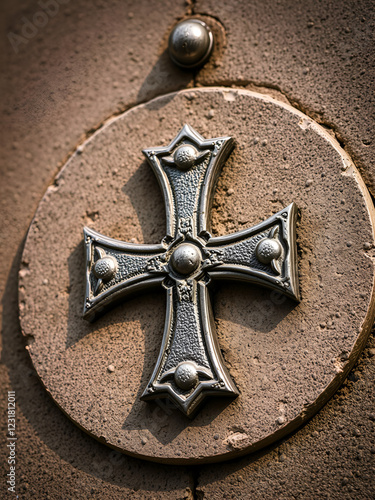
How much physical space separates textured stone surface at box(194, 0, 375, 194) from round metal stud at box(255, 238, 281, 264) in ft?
1.16

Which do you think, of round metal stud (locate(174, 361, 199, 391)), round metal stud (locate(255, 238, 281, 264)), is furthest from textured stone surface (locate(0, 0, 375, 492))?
round metal stud (locate(255, 238, 281, 264))

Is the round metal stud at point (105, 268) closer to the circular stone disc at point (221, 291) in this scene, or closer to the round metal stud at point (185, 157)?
the circular stone disc at point (221, 291)

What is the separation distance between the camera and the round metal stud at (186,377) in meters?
1.41

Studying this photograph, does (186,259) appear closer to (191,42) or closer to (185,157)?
(185,157)

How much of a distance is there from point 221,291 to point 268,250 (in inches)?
9.1

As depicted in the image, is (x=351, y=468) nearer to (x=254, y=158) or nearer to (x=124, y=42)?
(x=254, y=158)

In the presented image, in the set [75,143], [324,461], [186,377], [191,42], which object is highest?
[191,42]

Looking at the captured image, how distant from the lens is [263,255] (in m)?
1.44

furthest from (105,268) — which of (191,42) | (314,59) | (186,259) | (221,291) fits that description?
(314,59)

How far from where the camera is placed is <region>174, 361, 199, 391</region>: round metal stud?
1414mm

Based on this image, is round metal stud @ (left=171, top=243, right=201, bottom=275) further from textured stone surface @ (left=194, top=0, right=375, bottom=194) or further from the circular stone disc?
textured stone surface @ (left=194, top=0, right=375, bottom=194)

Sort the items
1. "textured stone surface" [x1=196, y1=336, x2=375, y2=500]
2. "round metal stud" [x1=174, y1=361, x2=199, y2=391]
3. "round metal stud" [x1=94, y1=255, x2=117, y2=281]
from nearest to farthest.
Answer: "textured stone surface" [x1=196, y1=336, x2=375, y2=500], "round metal stud" [x1=174, y1=361, x2=199, y2=391], "round metal stud" [x1=94, y1=255, x2=117, y2=281]

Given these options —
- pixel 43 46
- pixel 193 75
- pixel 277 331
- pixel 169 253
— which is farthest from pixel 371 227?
pixel 43 46

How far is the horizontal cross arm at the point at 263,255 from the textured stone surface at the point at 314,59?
0.31 metres
